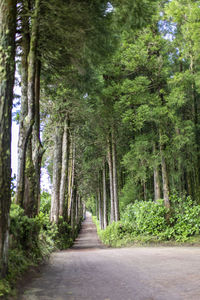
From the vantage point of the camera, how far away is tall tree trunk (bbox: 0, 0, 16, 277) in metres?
4.64

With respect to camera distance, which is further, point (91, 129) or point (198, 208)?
point (91, 129)

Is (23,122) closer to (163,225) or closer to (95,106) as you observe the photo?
(163,225)

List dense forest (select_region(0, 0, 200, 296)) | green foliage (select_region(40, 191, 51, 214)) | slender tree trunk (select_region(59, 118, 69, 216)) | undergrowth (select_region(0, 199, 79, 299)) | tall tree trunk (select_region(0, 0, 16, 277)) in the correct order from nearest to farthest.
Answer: tall tree trunk (select_region(0, 0, 16, 277)) < undergrowth (select_region(0, 199, 79, 299)) < dense forest (select_region(0, 0, 200, 296)) < slender tree trunk (select_region(59, 118, 69, 216)) < green foliage (select_region(40, 191, 51, 214))

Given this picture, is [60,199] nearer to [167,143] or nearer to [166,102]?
[167,143]

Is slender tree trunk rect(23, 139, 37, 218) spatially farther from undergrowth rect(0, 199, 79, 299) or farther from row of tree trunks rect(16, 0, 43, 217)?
undergrowth rect(0, 199, 79, 299)

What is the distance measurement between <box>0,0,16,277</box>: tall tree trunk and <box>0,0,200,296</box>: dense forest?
2 cm

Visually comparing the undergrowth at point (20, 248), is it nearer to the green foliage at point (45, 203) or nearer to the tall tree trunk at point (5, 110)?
the tall tree trunk at point (5, 110)

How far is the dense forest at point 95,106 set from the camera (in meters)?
6.85

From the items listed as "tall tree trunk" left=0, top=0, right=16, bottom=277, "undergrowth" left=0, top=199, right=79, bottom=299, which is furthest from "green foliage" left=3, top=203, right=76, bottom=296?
"tall tree trunk" left=0, top=0, right=16, bottom=277

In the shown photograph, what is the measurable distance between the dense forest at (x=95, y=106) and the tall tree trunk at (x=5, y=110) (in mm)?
18

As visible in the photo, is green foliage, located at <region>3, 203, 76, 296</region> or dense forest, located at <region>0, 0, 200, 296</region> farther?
dense forest, located at <region>0, 0, 200, 296</region>

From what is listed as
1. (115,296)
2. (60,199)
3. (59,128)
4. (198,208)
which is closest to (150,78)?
(59,128)

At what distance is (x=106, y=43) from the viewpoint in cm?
904

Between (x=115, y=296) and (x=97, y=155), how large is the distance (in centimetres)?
2306
